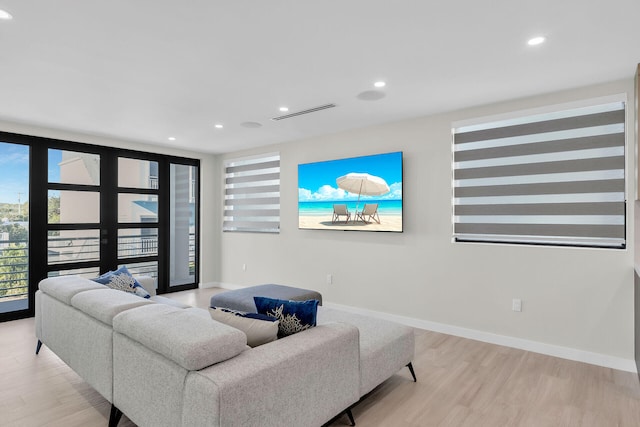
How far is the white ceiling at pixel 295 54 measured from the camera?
1.99 metres

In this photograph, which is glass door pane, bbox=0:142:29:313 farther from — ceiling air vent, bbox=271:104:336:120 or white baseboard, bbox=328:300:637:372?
white baseboard, bbox=328:300:637:372

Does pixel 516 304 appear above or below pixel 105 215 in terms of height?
below

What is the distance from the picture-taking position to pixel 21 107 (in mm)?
3648

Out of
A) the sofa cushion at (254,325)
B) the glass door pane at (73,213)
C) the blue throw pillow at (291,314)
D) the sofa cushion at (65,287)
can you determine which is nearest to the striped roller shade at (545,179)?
the blue throw pillow at (291,314)

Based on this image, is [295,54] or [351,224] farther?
[351,224]

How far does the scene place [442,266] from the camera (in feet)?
12.8

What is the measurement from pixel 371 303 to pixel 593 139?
280 cm

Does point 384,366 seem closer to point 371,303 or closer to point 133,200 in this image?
point 371,303

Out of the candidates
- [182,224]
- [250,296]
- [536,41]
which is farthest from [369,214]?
[182,224]

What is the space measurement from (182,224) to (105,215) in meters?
1.21

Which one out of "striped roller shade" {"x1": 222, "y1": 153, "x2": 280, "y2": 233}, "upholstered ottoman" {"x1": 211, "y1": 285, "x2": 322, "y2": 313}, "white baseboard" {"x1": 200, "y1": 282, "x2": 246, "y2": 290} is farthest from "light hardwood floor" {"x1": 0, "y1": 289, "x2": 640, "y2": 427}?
"striped roller shade" {"x1": 222, "y1": 153, "x2": 280, "y2": 233}

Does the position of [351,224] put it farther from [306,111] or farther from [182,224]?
[182,224]

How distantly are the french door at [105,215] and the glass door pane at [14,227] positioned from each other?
21 mm

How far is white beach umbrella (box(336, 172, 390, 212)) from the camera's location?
4312 mm
